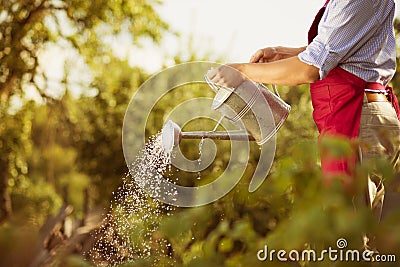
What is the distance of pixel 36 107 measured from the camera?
1009 centimetres

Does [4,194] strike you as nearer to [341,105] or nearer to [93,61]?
[93,61]

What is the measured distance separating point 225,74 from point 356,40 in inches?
15.2

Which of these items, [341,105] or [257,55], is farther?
[257,55]

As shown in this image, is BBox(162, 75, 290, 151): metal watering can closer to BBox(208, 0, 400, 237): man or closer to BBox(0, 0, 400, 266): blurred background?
BBox(208, 0, 400, 237): man

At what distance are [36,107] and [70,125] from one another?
480 millimetres

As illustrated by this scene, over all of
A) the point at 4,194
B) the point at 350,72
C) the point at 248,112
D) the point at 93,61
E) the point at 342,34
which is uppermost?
the point at 342,34

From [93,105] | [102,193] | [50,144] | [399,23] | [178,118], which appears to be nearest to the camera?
[399,23]

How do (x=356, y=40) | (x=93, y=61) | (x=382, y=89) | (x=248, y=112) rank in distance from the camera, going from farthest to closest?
(x=93, y=61) < (x=248, y=112) < (x=382, y=89) < (x=356, y=40)

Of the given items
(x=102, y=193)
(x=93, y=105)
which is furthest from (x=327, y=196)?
(x=93, y=105)

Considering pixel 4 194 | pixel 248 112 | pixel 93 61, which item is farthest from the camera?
pixel 93 61

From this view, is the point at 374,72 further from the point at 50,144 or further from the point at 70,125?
the point at 50,144

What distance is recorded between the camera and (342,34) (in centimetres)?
215

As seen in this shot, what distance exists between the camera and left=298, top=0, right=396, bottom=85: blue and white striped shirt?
215 cm

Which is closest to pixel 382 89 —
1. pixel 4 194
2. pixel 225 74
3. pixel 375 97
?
pixel 375 97
